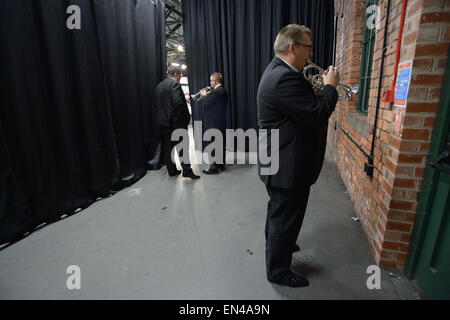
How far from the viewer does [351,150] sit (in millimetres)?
2703

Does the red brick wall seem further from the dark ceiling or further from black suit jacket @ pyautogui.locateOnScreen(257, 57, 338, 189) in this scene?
the dark ceiling

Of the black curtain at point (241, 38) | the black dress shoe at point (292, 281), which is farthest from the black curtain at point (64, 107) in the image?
the black dress shoe at point (292, 281)

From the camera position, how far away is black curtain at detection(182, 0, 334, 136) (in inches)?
176

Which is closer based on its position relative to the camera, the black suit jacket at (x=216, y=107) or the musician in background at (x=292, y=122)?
the musician in background at (x=292, y=122)

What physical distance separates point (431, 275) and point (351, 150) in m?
1.59

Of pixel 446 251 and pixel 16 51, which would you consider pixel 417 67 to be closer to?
pixel 446 251

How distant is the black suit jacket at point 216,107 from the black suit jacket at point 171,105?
43 centimetres

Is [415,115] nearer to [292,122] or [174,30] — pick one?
[292,122]

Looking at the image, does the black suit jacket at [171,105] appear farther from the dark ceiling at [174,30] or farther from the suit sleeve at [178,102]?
the dark ceiling at [174,30]

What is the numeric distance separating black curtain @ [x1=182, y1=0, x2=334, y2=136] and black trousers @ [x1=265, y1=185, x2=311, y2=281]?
3802mm

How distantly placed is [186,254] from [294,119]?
128 cm

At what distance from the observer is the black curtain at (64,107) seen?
6.54 feet

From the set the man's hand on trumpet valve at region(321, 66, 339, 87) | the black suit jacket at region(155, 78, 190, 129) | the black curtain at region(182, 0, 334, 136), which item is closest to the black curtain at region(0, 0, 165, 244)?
the black suit jacket at region(155, 78, 190, 129)

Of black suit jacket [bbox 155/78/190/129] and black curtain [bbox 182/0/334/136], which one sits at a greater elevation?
black curtain [bbox 182/0/334/136]
